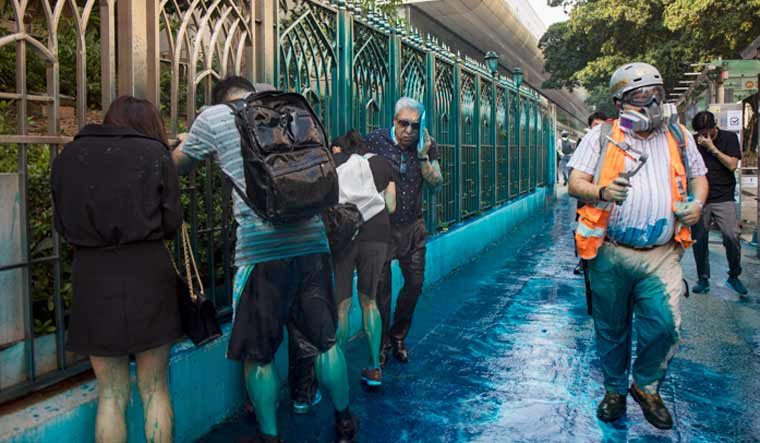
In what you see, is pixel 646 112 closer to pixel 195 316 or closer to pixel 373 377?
pixel 373 377

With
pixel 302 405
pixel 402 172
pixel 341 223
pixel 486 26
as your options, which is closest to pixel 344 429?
pixel 302 405

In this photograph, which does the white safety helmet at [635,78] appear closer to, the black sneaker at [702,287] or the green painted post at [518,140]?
the black sneaker at [702,287]

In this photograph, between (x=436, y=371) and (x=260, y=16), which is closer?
(x=260, y=16)

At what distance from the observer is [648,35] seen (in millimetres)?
24828

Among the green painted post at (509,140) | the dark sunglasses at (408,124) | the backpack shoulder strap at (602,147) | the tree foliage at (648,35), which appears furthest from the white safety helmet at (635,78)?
the tree foliage at (648,35)

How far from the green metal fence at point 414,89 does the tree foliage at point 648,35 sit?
766 cm

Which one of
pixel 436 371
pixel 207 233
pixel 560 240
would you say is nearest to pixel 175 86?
pixel 207 233

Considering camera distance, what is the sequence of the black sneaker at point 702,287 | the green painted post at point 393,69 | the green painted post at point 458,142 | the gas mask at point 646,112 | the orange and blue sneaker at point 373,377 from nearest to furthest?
the gas mask at point 646,112, the orange and blue sneaker at point 373,377, the green painted post at point 393,69, the black sneaker at point 702,287, the green painted post at point 458,142

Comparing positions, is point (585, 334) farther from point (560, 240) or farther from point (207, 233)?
point (560, 240)

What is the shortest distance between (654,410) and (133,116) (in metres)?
2.97

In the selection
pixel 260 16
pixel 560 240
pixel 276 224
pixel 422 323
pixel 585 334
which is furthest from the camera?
pixel 560 240

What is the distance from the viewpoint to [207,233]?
4258 millimetres

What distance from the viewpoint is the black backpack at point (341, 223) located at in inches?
145

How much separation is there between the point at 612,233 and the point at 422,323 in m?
2.66
